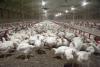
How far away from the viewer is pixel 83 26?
206cm

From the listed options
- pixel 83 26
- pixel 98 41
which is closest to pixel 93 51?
pixel 98 41

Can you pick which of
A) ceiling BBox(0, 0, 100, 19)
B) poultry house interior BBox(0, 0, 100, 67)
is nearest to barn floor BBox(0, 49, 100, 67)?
poultry house interior BBox(0, 0, 100, 67)

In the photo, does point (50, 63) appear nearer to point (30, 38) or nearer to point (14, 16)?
point (30, 38)

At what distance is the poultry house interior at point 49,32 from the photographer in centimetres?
200

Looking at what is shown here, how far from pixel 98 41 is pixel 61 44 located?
1.77 feet

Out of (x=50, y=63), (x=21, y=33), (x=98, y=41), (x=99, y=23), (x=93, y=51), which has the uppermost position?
(x=99, y=23)

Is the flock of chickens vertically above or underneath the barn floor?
above

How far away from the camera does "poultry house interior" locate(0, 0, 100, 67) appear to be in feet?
6.55

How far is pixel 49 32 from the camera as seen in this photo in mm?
2115

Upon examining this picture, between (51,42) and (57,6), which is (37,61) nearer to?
(51,42)

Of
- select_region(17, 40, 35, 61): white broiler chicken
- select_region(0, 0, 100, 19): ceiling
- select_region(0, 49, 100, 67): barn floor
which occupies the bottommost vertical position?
select_region(0, 49, 100, 67): barn floor

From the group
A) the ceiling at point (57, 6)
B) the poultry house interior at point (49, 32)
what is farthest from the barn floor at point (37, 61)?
the ceiling at point (57, 6)

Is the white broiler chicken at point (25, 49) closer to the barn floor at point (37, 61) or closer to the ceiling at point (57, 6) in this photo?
the barn floor at point (37, 61)

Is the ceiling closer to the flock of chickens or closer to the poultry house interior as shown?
the poultry house interior
